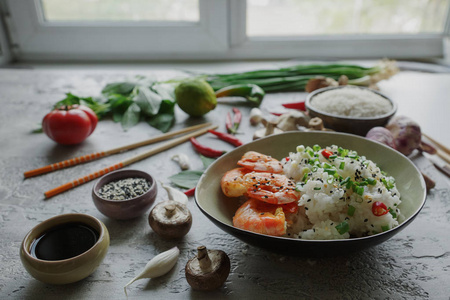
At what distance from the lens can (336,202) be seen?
873 mm

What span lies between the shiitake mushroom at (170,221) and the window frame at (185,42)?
1750 millimetres

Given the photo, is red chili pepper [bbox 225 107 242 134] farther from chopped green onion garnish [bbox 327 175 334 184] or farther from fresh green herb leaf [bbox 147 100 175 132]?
chopped green onion garnish [bbox 327 175 334 184]

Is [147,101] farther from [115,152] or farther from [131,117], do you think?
[115,152]

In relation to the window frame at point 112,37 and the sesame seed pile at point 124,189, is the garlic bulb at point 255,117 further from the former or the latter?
the window frame at point 112,37

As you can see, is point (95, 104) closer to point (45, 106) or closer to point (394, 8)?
point (45, 106)

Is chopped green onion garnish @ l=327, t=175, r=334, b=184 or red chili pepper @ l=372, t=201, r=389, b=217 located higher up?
chopped green onion garnish @ l=327, t=175, r=334, b=184

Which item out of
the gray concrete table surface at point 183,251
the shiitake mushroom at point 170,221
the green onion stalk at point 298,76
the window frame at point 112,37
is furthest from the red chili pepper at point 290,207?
the window frame at point 112,37

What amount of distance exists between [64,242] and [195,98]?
91 cm

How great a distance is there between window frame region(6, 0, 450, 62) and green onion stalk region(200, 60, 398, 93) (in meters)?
0.60

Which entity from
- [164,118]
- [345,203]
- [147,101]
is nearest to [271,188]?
[345,203]

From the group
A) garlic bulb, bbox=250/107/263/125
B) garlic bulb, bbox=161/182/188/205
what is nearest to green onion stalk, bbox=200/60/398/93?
garlic bulb, bbox=250/107/263/125

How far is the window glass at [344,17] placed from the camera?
241 centimetres

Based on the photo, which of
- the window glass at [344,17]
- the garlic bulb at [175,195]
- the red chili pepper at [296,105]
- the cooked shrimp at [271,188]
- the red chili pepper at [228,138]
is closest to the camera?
the cooked shrimp at [271,188]

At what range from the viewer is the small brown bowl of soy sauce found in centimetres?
80
